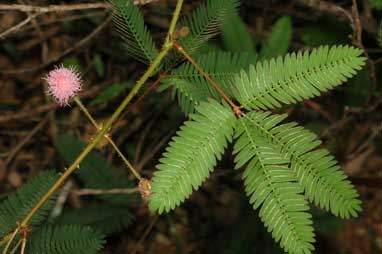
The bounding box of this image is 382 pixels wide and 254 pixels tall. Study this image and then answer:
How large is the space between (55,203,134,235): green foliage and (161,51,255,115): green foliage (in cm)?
157

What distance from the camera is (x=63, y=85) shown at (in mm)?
1869

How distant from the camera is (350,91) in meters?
3.76

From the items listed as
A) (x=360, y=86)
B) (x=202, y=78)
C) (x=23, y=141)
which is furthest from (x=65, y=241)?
(x=360, y=86)

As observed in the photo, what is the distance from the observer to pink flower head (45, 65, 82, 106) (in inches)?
73.5

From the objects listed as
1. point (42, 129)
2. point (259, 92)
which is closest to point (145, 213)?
point (42, 129)

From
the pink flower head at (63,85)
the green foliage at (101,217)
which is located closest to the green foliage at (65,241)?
the pink flower head at (63,85)

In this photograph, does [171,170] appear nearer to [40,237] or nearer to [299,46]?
[40,237]

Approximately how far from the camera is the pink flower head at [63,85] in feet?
6.12

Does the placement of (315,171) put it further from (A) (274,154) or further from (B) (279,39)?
(B) (279,39)

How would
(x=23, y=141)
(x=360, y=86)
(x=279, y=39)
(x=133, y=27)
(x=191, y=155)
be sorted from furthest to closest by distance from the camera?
(x=23, y=141)
(x=360, y=86)
(x=279, y=39)
(x=133, y=27)
(x=191, y=155)

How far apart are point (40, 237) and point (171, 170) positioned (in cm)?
113

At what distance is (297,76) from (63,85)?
0.91 m

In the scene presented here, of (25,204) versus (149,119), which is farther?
(149,119)

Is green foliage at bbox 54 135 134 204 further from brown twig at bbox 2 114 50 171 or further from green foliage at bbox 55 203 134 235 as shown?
brown twig at bbox 2 114 50 171
